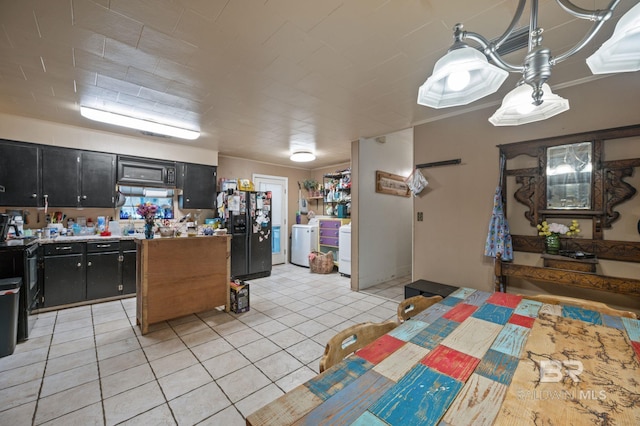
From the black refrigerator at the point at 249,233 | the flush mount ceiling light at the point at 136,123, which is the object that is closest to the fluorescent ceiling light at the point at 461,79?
the flush mount ceiling light at the point at 136,123

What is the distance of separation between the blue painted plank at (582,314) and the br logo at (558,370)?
0.55 metres

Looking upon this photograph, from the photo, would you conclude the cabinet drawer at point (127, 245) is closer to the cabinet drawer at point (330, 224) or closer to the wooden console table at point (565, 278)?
the cabinet drawer at point (330, 224)

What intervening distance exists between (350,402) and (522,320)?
3.44 feet

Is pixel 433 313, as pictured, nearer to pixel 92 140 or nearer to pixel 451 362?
pixel 451 362

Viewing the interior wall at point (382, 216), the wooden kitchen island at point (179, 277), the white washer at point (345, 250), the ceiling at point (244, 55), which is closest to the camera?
the ceiling at point (244, 55)

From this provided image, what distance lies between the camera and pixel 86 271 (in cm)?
349

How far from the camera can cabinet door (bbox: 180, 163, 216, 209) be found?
462cm

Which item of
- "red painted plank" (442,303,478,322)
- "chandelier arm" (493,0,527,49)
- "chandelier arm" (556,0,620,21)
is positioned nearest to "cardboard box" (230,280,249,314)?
"red painted plank" (442,303,478,322)

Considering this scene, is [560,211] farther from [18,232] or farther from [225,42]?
[18,232]

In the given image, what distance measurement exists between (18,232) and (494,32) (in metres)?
5.29

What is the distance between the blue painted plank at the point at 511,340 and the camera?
0.99m

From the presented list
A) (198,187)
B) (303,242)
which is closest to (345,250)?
(303,242)

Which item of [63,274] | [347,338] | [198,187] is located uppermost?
[198,187]

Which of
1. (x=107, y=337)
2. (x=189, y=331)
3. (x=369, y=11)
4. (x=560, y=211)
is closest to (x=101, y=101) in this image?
(x=107, y=337)
